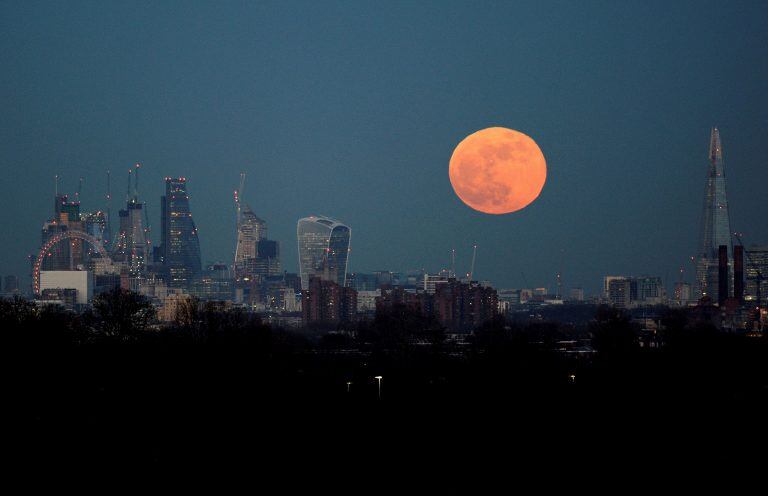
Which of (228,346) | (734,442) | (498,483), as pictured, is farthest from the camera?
(228,346)

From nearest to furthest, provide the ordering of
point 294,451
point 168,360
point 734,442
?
point 294,451, point 734,442, point 168,360

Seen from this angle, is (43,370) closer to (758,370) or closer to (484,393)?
(484,393)

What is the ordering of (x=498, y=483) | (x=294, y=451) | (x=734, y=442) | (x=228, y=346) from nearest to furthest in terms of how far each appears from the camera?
(x=498, y=483) < (x=294, y=451) < (x=734, y=442) < (x=228, y=346)

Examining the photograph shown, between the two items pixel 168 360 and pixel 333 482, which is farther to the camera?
pixel 168 360

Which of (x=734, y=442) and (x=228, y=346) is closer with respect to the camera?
(x=734, y=442)

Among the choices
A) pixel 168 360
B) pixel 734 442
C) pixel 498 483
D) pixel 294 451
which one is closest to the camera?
pixel 498 483

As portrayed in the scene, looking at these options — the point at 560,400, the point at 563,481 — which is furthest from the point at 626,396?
the point at 563,481

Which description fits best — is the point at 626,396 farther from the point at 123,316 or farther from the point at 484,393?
the point at 123,316

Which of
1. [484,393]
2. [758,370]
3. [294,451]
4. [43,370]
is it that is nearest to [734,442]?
[294,451]
